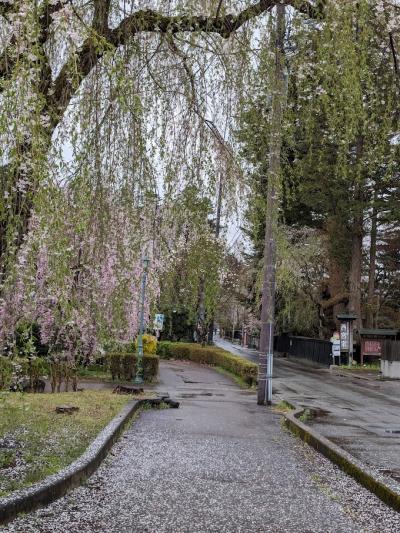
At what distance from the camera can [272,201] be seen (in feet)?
32.1

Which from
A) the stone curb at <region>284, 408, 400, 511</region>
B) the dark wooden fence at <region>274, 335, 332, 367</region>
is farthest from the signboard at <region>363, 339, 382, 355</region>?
the stone curb at <region>284, 408, 400, 511</region>

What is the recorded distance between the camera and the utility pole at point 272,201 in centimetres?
584

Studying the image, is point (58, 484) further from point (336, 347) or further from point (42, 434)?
point (336, 347)

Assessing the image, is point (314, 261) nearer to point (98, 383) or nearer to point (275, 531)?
point (98, 383)

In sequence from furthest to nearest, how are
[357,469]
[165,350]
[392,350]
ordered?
[165,350], [392,350], [357,469]

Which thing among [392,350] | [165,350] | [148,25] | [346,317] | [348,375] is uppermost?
[148,25]

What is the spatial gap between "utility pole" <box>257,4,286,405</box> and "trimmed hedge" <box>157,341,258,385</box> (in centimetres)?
→ 655

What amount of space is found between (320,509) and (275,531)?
0.90m

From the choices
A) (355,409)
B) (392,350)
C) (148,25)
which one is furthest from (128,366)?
(148,25)

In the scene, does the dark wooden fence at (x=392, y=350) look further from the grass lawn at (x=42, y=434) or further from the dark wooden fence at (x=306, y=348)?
the grass lawn at (x=42, y=434)

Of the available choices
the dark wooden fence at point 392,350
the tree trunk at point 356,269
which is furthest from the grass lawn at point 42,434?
the tree trunk at point 356,269

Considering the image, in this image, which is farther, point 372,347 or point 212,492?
point 372,347

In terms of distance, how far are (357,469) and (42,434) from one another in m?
3.87

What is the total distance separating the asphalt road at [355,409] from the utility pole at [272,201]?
171 cm
